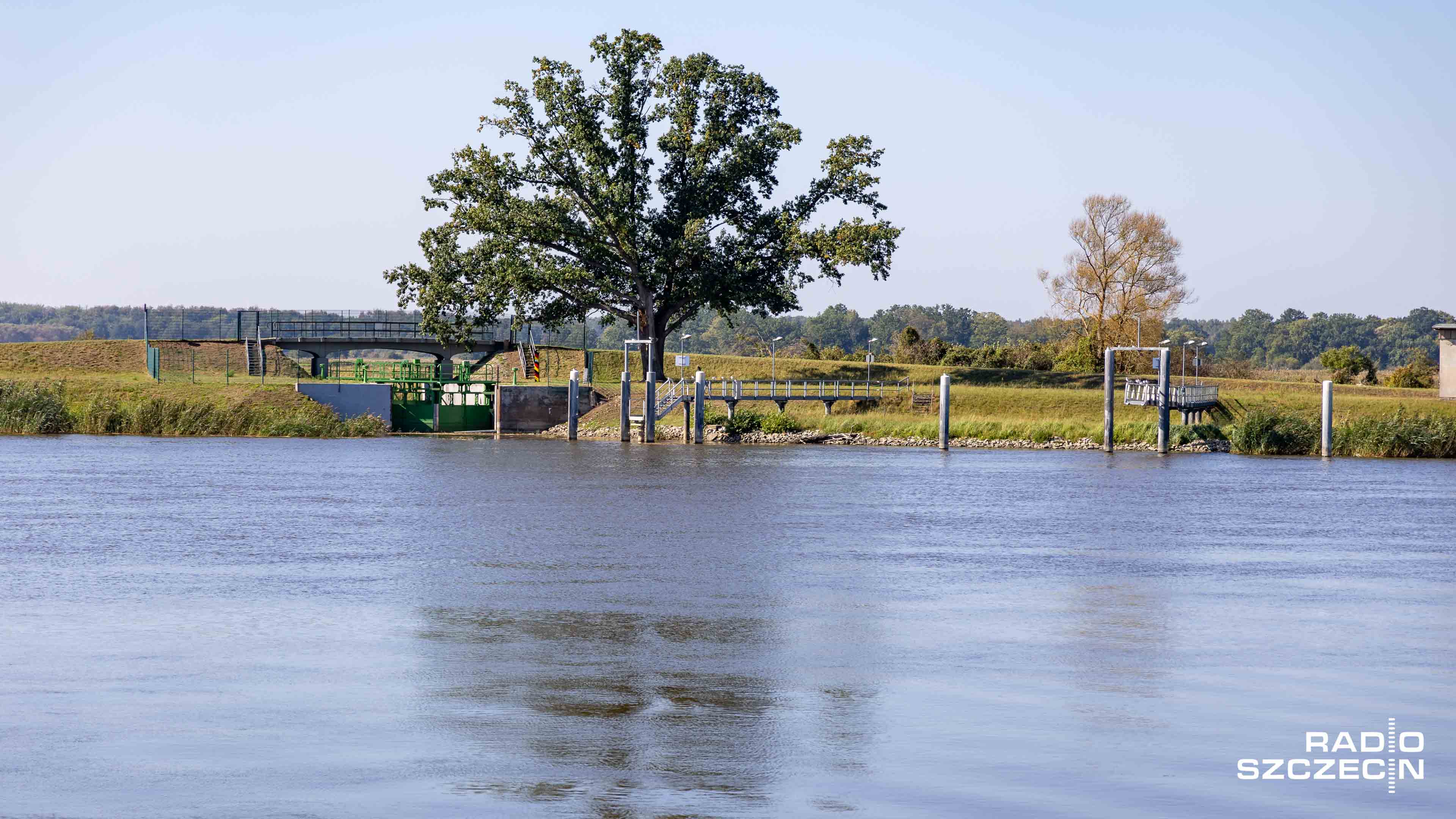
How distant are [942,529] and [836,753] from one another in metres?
21.3

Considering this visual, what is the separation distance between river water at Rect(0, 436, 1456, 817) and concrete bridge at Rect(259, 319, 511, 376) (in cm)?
4990

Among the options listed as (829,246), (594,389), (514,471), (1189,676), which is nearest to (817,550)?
(1189,676)

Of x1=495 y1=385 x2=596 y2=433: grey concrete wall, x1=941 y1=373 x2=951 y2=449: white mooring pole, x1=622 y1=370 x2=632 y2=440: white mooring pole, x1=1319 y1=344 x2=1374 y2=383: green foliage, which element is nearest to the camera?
x1=941 y1=373 x2=951 y2=449: white mooring pole

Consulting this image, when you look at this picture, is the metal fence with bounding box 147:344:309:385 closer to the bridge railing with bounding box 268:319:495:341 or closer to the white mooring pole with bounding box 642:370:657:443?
the bridge railing with bounding box 268:319:495:341

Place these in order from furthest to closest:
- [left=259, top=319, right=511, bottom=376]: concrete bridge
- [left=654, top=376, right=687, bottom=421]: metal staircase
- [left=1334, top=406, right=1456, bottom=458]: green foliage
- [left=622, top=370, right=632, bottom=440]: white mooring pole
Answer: [left=259, top=319, right=511, bottom=376]: concrete bridge → [left=654, top=376, right=687, bottom=421]: metal staircase → [left=622, top=370, right=632, bottom=440]: white mooring pole → [left=1334, top=406, right=1456, bottom=458]: green foliage

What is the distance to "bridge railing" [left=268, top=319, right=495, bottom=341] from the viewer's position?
89625 mm

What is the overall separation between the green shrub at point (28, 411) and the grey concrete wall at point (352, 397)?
11226 mm

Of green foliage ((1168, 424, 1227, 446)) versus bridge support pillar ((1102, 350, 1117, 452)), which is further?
green foliage ((1168, 424, 1227, 446))

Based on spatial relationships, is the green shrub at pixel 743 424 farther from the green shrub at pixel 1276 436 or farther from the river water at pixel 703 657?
the river water at pixel 703 657

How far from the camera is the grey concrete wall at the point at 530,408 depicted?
77.9m

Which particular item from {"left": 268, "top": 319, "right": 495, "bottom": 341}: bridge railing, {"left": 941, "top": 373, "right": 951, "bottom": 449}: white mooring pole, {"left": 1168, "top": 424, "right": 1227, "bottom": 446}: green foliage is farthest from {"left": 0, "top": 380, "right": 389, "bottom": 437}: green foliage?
{"left": 1168, "top": 424, "right": 1227, "bottom": 446}: green foliage

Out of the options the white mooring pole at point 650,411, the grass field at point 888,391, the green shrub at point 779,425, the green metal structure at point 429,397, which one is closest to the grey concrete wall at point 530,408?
the green metal structure at point 429,397

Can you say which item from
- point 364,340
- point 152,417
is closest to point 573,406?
point 152,417

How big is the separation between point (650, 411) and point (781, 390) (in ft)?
25.9
